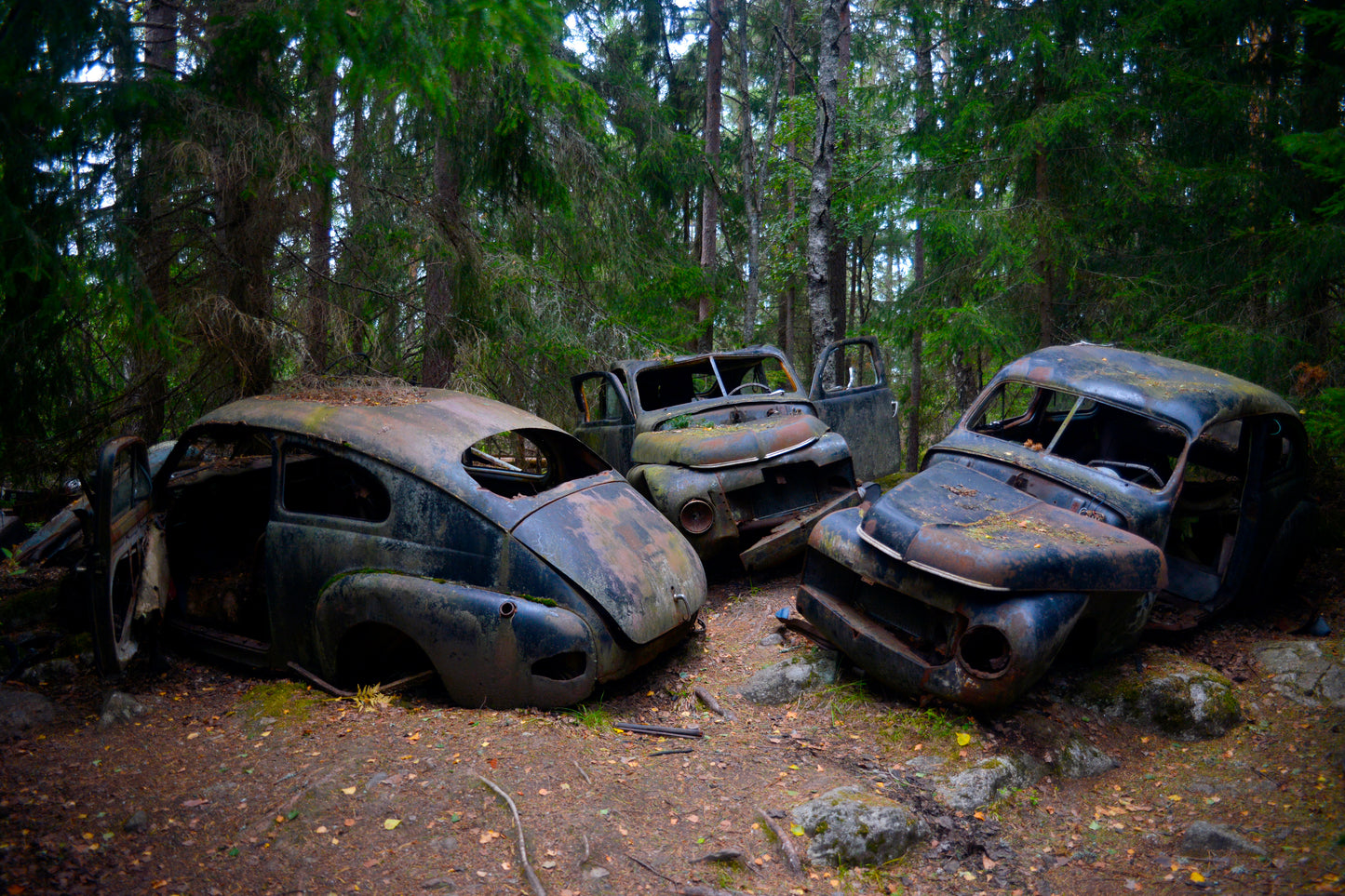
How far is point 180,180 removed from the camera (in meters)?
6.41

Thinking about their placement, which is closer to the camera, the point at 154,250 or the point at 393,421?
the point at 393,421

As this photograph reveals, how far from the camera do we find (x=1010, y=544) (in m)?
4.39

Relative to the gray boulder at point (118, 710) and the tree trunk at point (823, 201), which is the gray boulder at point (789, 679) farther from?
the tree trunk at point (823, 201)

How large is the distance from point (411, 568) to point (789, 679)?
98.9 inches

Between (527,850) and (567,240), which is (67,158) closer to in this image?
(527,850)

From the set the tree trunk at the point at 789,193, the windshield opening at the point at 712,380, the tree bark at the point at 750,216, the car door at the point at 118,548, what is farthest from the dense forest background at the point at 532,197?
the windshield opening at the point at 712,380

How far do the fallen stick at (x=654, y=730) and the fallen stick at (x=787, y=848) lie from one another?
0.87 metres

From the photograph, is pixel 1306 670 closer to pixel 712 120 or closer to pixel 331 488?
pixel 331 488

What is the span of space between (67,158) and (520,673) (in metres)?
4.46

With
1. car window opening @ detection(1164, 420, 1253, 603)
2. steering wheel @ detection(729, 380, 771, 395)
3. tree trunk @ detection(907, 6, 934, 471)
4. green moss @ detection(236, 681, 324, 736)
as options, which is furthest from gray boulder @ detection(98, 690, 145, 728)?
tree trunk @ detection(907, 6, 934, 471)

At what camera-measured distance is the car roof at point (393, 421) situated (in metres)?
4.71

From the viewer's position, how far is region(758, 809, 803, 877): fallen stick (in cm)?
344

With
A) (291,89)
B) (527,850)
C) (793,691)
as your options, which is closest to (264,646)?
(527,850)

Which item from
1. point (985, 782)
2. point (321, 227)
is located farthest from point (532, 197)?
point (985, 782)
